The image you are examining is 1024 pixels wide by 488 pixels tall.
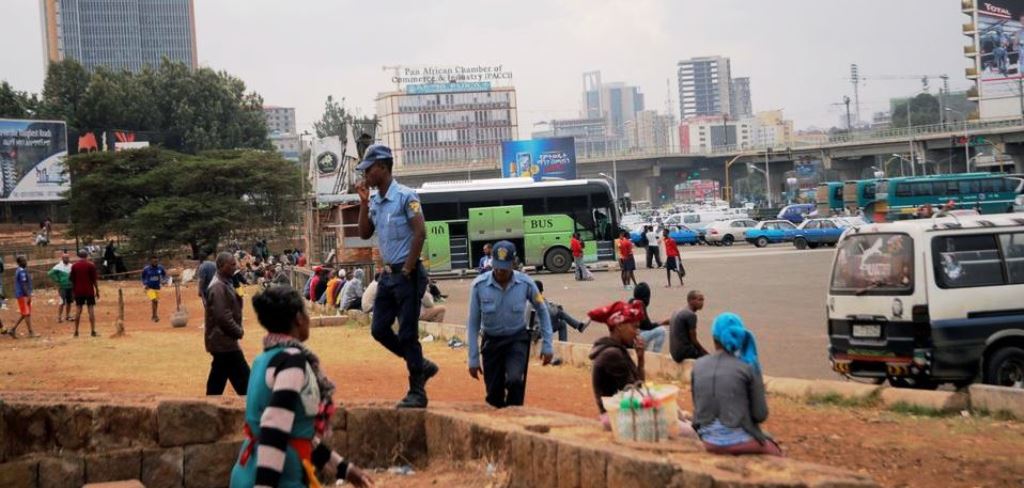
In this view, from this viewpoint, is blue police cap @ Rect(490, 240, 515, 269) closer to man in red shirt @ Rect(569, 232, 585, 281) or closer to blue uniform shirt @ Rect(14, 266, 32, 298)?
blue uniform shirt @ Rect(14, 266, 32, 298)

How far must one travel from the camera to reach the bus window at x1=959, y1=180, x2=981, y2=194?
2255 inches

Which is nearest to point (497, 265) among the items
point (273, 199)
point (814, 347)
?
point (814, 347)

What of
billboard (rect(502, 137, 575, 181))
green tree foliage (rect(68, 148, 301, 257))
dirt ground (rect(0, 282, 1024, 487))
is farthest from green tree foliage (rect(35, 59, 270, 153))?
dirt ground (rect(0, 282, 1024, 487))

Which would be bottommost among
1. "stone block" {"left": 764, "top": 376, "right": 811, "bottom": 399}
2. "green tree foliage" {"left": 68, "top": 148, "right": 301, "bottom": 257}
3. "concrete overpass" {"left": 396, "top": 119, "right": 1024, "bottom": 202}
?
"stone block" {"left": 764, "top": 376, "right": 811, "bottom": 399}

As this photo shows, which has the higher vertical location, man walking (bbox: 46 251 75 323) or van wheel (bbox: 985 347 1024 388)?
man walking (bbox: 46 251 75 323)

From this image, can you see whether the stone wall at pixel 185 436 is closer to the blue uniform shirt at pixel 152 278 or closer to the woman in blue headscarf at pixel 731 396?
the woman in blue headscarf at pixel 731 396

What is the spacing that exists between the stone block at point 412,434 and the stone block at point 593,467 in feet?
7.12

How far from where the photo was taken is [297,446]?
4852 millimetres

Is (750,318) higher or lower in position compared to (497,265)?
lower

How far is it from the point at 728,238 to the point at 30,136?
128 ft

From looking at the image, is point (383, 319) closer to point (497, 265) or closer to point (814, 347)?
point (497, 265)

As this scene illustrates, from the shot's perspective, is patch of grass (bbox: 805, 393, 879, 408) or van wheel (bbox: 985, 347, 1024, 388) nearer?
patch of grass (bbox: 805, 393, 879, 408)

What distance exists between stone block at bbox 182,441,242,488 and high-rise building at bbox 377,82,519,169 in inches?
6367

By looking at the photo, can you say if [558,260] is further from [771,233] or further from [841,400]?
[841,400]
